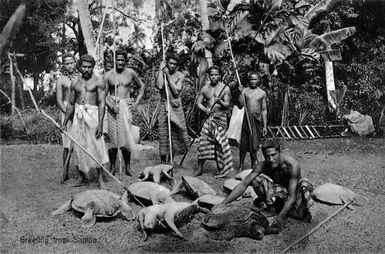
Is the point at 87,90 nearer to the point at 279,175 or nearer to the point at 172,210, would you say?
the point at 172,210

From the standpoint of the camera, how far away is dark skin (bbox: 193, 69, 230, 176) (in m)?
6.32

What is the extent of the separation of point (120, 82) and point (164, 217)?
108 inches

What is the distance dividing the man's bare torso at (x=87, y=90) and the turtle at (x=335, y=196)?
3100 millimetres

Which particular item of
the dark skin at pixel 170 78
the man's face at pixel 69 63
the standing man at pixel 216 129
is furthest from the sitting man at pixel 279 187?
the man's face at pixel 69 63

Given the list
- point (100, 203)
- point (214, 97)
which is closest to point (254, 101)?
point (214, 97)

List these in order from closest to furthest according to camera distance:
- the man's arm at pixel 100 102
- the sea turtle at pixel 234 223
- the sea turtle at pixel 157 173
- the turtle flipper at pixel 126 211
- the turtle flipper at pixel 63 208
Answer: the sea turtle at pixel 234 223 < the turtle flipper at pixel 126 211 < the turtle flipper at pixel 63 208 < the man's arm at pixel 100 102 < the sea turtle at pixel 157 173

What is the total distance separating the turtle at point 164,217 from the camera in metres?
4.09

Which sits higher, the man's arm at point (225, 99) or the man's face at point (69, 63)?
the man's face at point (69, 63)

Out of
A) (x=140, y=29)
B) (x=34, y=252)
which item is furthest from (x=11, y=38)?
(x=140, y=29)

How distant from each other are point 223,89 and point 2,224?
338cm

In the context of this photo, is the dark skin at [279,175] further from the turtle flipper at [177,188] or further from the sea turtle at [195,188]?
the turtle flipper at [177,188]

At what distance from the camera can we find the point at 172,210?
424cm

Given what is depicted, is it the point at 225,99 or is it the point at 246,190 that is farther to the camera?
the point at 225,99

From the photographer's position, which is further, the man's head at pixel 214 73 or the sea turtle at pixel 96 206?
the man's head at pixel 214 73
